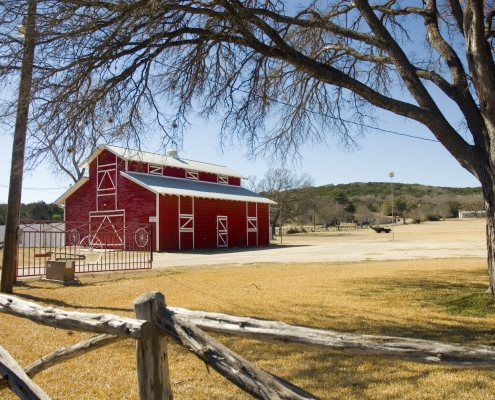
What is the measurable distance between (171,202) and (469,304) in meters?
20.0

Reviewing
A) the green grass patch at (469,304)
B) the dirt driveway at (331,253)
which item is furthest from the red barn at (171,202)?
the green grass patch at (469,304)

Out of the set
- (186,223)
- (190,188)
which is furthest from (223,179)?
(186,223)

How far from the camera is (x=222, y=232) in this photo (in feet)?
96.3

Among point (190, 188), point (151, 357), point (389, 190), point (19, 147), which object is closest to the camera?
point (151, 357)

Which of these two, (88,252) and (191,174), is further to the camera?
(191,174)

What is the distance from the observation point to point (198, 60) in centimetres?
844

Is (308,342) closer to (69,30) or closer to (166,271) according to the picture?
(69,30)

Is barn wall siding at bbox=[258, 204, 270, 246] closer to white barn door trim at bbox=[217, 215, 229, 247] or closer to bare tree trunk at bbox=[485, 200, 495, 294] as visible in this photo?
white barn door trim at bbox=[217, 215, 229, 247]

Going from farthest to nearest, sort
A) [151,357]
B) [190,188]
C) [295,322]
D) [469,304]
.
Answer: [190,188] < [469,304] < [295,322] < [151,357]

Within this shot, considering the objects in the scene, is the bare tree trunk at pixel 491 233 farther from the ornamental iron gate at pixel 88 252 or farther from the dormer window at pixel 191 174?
the dormer window at pixel 191 174

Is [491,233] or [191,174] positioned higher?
[191,174]

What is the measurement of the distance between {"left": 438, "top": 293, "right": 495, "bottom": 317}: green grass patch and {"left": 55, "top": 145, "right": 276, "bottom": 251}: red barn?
57.1ft

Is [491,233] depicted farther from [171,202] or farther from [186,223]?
[186,223]

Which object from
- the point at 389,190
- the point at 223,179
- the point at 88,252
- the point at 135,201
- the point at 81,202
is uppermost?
the point at 389,190
